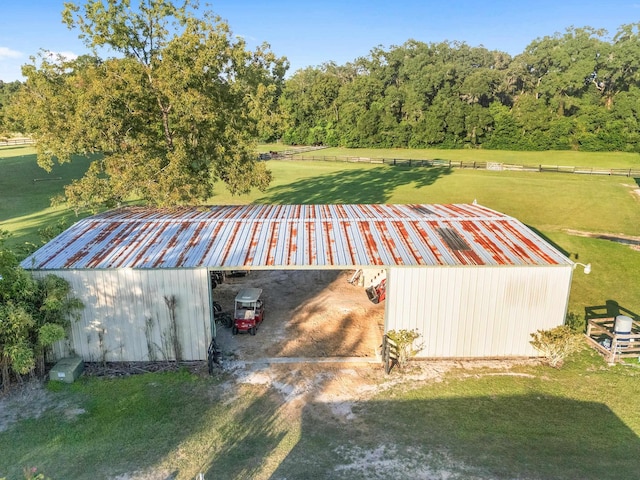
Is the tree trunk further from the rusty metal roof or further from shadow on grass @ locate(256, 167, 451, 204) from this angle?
shadow on grass @ locate(256, 167, 451, 204)

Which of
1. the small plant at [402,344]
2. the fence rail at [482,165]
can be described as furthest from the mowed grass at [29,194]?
the fence rail at [482,165]

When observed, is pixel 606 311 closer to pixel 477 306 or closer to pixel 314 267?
pixel 477 306

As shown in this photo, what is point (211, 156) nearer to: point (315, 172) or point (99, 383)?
point (99, 383)

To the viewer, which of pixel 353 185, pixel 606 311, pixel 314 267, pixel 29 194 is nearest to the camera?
pixel 314 267

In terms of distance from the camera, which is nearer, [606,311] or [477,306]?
[477,306]

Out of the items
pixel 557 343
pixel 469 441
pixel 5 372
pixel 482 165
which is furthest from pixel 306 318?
pixel 482 165

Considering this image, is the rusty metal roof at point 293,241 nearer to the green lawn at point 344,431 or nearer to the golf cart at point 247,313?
the golf cart at point 247,313

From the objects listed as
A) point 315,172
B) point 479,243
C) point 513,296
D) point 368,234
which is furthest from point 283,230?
point 315,172

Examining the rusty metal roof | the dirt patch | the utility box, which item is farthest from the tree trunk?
the rusty metal roof
